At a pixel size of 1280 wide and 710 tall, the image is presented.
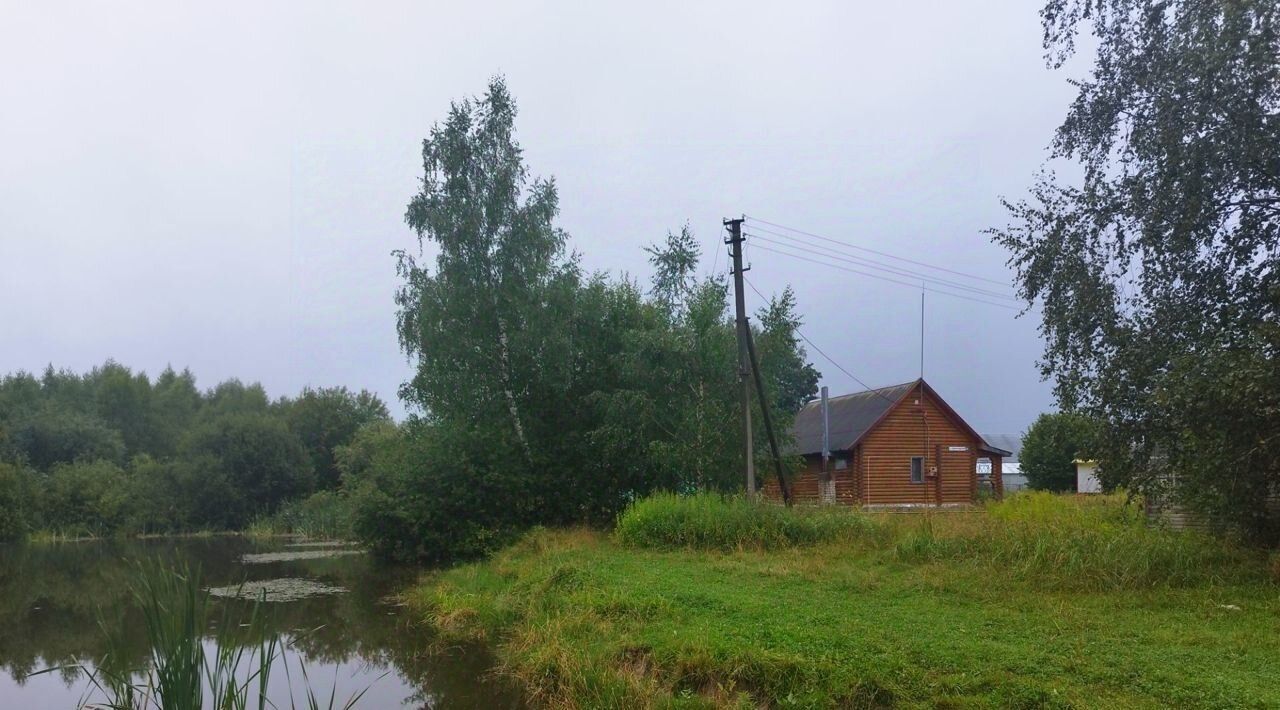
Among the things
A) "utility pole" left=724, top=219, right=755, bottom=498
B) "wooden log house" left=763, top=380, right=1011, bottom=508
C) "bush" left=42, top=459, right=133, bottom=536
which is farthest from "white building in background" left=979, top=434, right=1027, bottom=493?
"bush" left=42, top=459, right=133, bottom=536

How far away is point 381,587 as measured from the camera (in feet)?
72.9

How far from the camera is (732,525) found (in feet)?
59.1

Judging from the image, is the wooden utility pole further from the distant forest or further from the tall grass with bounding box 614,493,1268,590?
the distant forest

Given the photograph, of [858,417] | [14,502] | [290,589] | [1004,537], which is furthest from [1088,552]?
[14,502]

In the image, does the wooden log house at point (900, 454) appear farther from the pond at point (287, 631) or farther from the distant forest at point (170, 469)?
the distant forest at point (170, 469)

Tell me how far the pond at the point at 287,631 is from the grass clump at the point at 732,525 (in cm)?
478

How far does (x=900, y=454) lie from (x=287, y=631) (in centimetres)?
2329

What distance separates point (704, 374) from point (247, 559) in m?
15.6

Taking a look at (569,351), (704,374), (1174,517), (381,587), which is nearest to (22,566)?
(381,587)

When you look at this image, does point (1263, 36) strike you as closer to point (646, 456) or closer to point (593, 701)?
point (593, 701)

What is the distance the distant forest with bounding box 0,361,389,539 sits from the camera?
47281 millimetres

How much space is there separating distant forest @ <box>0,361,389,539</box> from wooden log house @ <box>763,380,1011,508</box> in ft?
94.0

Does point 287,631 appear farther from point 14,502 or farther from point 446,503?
point 14,502

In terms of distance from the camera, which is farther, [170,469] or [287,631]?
[170,469]
